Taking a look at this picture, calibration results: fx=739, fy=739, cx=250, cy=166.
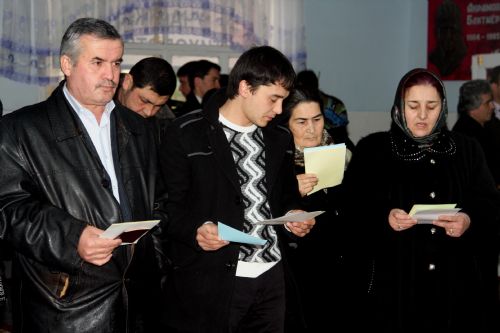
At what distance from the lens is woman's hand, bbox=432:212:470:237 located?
3.58 meters

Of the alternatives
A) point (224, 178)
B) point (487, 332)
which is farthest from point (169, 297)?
point (487, 332)

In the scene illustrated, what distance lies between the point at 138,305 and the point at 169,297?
297mm

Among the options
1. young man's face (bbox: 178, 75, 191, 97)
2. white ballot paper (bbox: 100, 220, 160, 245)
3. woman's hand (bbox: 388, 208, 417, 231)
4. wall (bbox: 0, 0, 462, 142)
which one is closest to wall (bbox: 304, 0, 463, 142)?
wall (bbox: 0, 0, 462, 142)

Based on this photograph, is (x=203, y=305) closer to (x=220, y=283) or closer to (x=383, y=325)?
(x=220, y=283)

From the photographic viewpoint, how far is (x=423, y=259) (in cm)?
374

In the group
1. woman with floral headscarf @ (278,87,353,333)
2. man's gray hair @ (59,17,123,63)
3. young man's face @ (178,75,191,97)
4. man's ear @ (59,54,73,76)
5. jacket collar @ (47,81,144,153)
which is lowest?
woman with floral headscarf @ (278,87,353,333)

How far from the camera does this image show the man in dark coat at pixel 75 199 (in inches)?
110

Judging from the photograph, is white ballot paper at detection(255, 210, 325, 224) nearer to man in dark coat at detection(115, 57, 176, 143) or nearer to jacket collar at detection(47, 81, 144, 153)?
jacket collar at detection(47, 81, 144, 153)

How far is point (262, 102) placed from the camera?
3375 millimetres

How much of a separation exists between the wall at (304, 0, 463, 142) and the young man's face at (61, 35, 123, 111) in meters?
7.28

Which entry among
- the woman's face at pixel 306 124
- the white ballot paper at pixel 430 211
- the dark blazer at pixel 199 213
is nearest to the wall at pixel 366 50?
the woman's face at pixel 306 124

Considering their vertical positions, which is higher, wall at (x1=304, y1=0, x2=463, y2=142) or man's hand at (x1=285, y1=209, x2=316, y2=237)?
wall at (x1=304, y1=0, x2=463, y2=142)

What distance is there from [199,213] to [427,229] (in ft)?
4.02

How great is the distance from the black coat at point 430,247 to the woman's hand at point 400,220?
105mm
